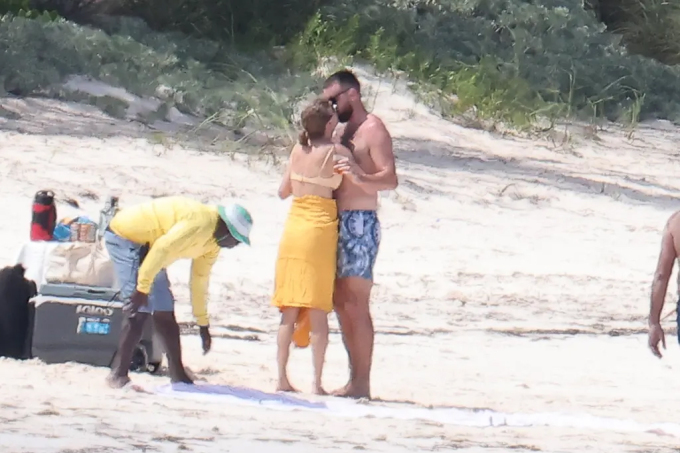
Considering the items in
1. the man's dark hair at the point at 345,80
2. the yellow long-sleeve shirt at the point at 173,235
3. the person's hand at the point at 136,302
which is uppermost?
the man's dark hair at the point at 345,80

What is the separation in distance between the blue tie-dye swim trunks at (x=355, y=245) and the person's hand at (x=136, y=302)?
0.83 m

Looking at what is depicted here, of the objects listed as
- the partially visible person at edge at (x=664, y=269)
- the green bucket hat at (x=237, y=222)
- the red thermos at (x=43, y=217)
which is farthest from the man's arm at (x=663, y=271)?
the red thermos at (x=43, y=217)

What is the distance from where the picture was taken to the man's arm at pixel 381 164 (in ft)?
20.4

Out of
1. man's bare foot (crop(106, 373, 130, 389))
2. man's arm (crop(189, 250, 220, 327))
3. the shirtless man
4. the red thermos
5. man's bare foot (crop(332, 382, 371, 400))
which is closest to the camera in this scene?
man's bare foot (crop(106, 373, 130, 389))

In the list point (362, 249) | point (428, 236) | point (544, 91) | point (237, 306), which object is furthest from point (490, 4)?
point (362, 249)

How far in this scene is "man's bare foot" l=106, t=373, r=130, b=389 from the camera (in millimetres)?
5965

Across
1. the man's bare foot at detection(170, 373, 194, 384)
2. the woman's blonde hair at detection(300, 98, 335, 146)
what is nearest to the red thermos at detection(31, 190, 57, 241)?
the man's bare foot at detection(170, 373, 194, 384)

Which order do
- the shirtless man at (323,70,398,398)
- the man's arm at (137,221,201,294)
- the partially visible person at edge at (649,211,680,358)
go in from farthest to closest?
the shirtless man at (323,70,398,398)
the man's arm at (137,221,201,294)
the partially visible person at edge at (649,211,680,358)

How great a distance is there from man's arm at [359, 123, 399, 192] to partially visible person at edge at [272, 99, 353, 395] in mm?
109

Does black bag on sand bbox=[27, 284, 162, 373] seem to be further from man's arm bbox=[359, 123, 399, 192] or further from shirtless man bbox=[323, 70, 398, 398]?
man's arm bbox=[359, 123, 399, 192]

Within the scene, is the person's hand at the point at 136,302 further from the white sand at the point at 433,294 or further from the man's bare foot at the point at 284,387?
the man's bare foot at the point at 284,387

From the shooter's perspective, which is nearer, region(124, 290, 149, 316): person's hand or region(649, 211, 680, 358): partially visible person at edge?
region(649, 211, 680, 358): partially visible person at edge

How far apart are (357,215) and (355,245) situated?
Answer: 0.40ft

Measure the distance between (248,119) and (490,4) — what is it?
579cm
